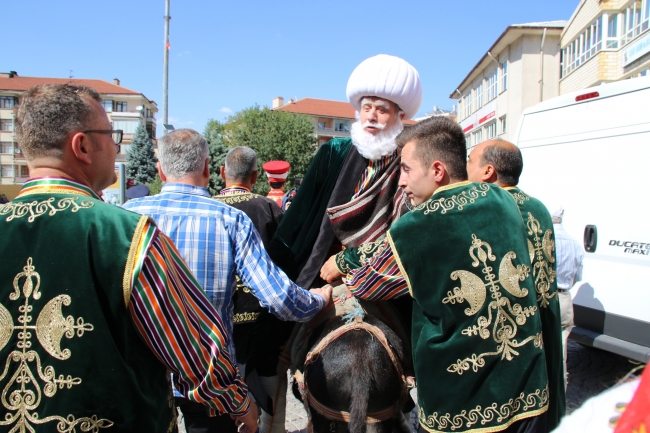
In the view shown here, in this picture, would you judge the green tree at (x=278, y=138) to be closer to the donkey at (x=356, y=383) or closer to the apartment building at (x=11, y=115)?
the apartment building at (x=11, y=115)

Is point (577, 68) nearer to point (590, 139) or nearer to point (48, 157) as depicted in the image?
point (590, 139)

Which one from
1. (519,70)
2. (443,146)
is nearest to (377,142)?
(443,146)

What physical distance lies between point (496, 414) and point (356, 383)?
0.66 m

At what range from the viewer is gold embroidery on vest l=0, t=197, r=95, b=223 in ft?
4.99

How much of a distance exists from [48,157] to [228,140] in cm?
4974

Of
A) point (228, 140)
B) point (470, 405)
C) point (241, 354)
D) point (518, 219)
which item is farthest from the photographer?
point (228, 140)

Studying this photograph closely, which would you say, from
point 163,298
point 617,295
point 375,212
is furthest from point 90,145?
point 617,295

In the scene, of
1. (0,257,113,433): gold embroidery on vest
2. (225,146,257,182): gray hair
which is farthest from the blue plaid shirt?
(225,146,257,182): gray hair

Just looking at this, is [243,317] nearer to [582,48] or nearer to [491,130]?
[582,48]

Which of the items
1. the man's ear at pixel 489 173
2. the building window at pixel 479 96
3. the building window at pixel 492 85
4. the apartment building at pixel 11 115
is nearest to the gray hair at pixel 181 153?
the man's ear at pixel 489 173

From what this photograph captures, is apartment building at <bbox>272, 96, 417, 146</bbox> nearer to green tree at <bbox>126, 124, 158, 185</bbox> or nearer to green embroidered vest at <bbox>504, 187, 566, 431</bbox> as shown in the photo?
green tree at <bbox>126, 124, 158, 185</bbox>

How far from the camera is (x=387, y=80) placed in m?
2.98

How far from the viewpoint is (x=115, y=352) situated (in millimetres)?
1521

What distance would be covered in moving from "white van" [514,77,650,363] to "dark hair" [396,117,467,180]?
2.86 meters
